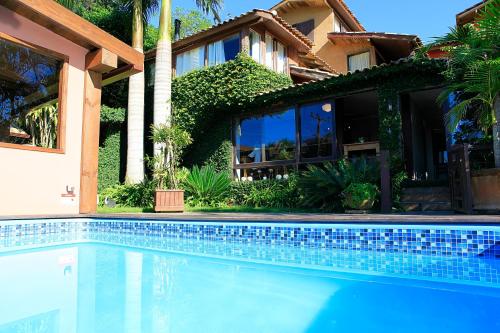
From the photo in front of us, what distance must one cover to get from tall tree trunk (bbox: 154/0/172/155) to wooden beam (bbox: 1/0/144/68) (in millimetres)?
3811

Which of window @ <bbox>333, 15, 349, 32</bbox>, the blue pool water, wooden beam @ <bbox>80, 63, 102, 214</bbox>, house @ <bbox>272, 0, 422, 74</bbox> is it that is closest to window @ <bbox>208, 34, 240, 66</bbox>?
wooden beam @ <bbox>80, 63, 102, 214</bbox>

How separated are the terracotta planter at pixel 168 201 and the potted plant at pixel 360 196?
155 inches

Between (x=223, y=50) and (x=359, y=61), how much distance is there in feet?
26.3

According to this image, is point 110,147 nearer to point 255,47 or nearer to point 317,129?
point 255,47

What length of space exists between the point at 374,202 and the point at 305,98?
459 cm

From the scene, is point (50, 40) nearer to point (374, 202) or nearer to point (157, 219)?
point (157, 219)

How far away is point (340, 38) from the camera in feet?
58.7

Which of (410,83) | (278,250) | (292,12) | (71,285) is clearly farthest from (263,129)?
(292,12)

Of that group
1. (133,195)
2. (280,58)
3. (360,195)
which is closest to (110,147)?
(133,195)

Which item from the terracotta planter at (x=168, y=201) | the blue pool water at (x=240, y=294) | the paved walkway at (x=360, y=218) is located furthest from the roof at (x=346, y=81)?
the blue pool water at (x=240, y=294)

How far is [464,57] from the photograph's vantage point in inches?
256

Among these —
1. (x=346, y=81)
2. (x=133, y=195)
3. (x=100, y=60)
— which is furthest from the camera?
(x=133, y=195)

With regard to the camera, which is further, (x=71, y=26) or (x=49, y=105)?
(x=49, y=105)

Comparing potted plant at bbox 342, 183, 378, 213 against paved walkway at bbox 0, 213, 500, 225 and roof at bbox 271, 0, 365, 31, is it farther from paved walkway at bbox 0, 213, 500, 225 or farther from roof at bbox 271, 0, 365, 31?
roof at bbox 271, 0, 365, 31
